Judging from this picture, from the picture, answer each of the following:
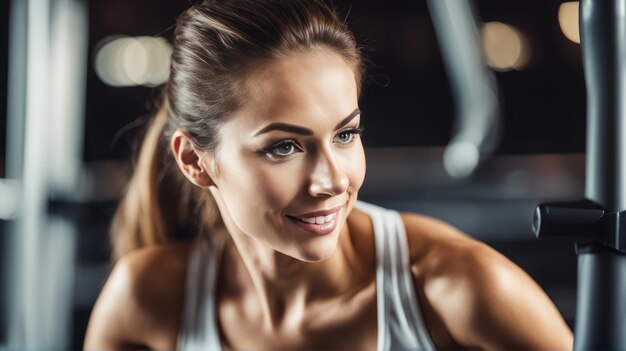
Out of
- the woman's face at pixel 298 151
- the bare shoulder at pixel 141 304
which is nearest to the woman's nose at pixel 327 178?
the woman's face at pixel 298 151

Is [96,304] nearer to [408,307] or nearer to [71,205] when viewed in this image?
[71,205]

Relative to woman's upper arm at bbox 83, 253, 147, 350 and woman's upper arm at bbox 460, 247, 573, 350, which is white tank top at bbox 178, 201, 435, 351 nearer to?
woman's upper arm at bbox 460, 247, 573, 350

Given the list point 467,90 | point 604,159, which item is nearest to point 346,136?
point 604,159

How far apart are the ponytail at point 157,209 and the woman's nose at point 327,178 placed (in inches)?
3.8

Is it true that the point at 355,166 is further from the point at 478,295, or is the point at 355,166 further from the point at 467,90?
the point at 467,90

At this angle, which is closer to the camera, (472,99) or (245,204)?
(245,204)

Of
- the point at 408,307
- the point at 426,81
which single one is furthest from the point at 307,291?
the point at 426,81

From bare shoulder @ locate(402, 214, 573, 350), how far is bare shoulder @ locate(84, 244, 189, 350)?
0.14m

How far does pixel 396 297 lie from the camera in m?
0.32

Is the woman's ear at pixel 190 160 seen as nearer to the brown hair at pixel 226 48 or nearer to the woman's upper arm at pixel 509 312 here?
the brown hair at pixel 226 48

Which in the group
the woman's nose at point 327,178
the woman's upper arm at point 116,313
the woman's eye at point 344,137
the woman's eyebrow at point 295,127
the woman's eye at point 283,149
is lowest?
the woman's upper arm at point 116,313

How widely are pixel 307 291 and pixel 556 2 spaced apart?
0.20 meters

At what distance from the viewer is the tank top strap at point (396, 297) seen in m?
0.31

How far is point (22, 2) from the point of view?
0.33 meters
